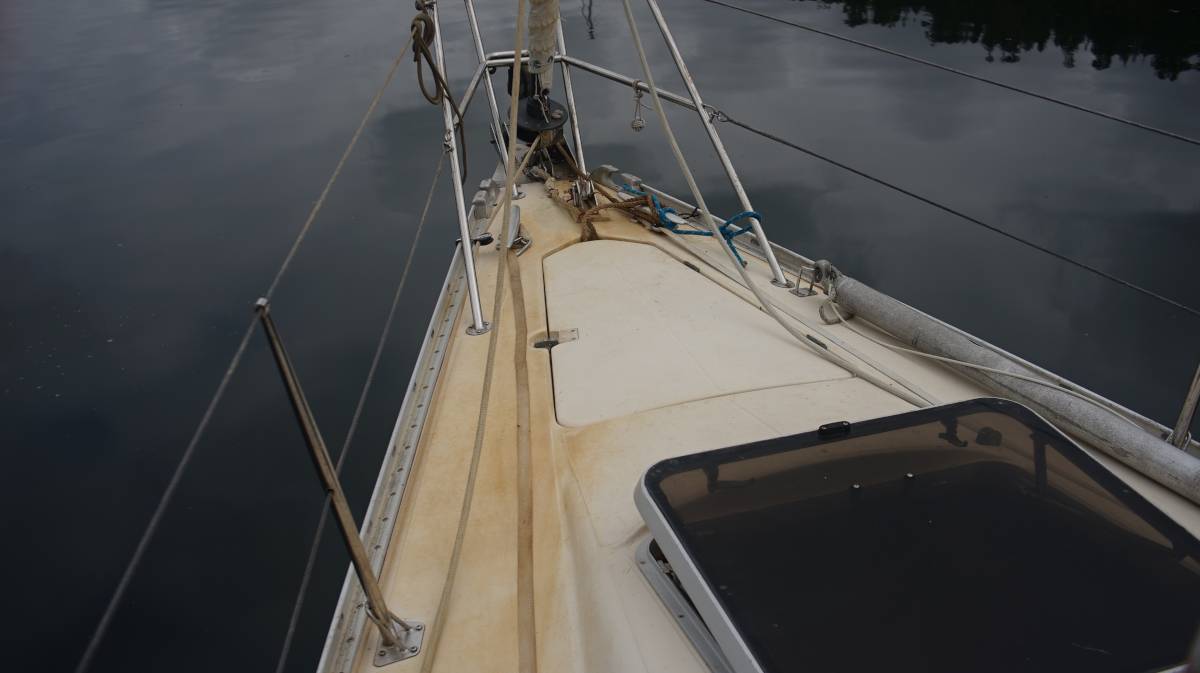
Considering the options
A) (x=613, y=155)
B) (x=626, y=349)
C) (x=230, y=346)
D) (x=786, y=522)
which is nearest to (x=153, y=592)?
(x=230, y=346)

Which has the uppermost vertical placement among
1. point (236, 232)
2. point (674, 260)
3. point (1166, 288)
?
point (674, 260)

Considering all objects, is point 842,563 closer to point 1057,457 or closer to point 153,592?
point 1057,457

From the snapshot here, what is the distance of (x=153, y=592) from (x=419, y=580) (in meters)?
2.78

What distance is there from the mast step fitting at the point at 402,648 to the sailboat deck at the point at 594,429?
24 millimetres

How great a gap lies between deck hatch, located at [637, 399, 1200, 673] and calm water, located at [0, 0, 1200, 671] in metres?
3.01

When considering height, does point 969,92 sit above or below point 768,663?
below

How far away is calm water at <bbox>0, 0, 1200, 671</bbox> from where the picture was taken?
4438mm

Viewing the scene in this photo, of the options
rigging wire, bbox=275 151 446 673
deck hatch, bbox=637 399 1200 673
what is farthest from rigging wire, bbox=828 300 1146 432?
rigging wire, bbox=275 151 446 673

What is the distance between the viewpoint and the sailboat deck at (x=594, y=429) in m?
1.91

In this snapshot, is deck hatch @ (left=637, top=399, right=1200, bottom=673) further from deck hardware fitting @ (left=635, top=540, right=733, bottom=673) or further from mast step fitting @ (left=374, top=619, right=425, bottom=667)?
mast step fitting @ (left=374, top=619, right=425, bottom=667)

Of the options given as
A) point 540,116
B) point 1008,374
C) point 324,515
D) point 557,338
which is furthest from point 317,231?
point 1008,374

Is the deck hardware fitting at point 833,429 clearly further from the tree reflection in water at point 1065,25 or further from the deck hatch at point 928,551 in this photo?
the tree reflection in water at point 1065,25

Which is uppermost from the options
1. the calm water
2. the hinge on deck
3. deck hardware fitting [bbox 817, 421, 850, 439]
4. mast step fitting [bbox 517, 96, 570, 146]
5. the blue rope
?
mast step fitting [bbox 517, 96, 570, 146]

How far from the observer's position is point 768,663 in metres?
1.40
